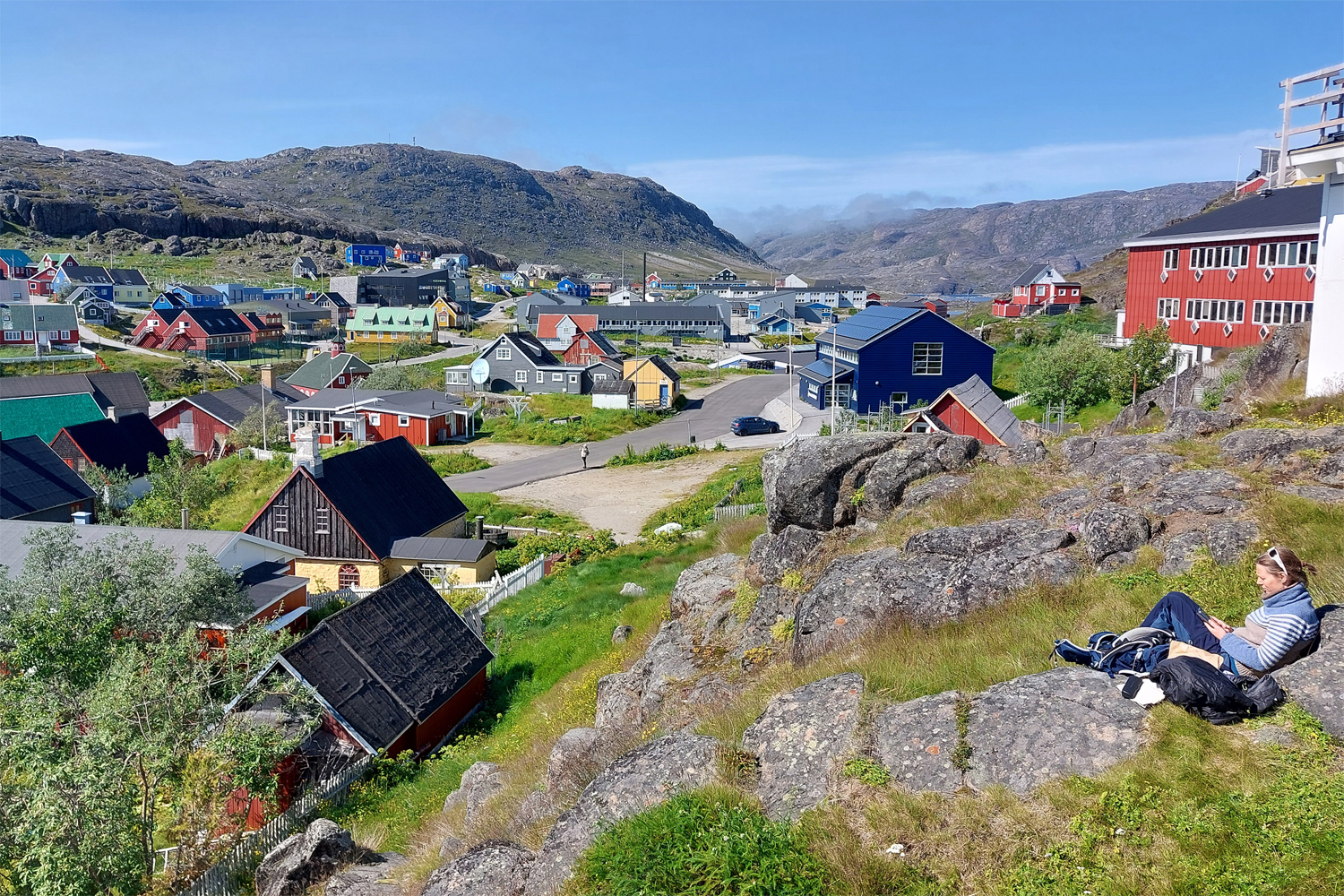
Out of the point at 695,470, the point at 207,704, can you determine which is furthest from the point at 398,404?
the point at 207,704

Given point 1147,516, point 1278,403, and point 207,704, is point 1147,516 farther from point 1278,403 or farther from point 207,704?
point 207,704

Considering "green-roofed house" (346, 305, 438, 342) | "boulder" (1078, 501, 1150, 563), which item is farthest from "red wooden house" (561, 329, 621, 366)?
"boulder" (1078, 501, 1150, 563)

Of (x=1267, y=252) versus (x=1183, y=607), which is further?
(x=1267, y=252)

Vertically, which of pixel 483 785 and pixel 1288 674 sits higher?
pixel 1288 674

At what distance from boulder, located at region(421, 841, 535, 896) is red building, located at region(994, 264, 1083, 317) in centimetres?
7277

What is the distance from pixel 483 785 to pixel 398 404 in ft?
145

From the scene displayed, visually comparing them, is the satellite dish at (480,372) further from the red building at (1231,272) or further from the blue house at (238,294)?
the blue house at (238,294)

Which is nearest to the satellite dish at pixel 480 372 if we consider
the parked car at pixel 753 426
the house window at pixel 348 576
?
the parked car at pixel 753 426

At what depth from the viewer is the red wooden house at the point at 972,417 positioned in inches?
1016

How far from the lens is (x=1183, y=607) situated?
277 inches

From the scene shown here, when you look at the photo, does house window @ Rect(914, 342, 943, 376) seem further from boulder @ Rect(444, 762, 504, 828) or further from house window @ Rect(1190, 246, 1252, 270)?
boulder @ Rect(444, 762, 504, 828)

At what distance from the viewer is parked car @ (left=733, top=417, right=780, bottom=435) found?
168 ft

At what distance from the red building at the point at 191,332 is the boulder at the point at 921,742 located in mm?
89838

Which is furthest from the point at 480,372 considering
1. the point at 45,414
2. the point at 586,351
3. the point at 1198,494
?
the point at 1198,494
